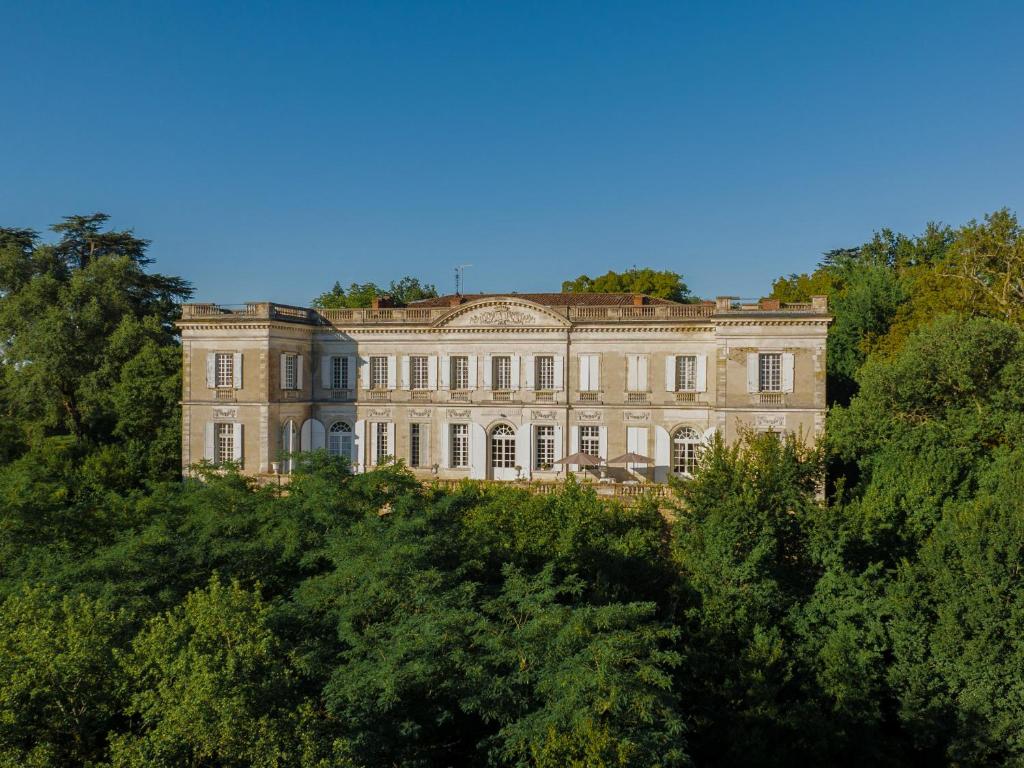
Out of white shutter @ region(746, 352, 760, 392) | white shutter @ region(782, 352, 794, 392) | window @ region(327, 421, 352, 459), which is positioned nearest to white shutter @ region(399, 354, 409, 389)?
window @ region(327, 421, 352, 459)

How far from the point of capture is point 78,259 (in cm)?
4481

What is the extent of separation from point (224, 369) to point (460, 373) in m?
9.66

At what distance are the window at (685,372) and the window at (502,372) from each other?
680 centimetres

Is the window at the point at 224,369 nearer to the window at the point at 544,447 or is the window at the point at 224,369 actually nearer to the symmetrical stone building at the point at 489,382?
the symmetrical stone building at the point at 489,382

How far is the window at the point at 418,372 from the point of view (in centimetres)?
3469

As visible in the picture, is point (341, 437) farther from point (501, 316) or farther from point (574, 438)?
point (574, 438)

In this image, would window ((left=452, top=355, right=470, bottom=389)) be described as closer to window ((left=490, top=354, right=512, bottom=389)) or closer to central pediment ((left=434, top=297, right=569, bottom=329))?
window ((left=490, top=354, right=512, bottom=389))

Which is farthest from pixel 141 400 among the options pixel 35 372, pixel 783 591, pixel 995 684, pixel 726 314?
pixel 995 684

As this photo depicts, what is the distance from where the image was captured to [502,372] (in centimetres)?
3381

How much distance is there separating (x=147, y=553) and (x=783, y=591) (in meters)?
15.3

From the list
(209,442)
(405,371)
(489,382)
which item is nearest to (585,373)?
(489,382)

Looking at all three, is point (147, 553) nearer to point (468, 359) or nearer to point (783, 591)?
point (783, 591)

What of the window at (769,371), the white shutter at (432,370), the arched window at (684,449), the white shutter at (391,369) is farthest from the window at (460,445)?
the window at (769,371)

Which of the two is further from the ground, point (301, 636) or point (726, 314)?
point (726, 314)
